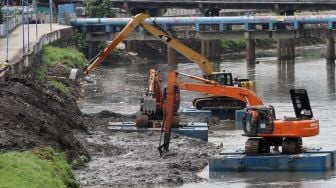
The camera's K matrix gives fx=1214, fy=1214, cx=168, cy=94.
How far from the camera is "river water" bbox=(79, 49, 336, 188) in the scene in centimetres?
4041

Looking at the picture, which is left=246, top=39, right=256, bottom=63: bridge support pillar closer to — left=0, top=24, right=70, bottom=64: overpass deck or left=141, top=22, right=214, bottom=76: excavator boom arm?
left=0, top=24, right=70, bottom=64: overpass deck

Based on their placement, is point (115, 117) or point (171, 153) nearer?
point (171, 153)

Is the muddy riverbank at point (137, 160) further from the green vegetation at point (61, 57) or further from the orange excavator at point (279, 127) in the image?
the green vegetation at point (61, 57)

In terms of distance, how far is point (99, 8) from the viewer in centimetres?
12388

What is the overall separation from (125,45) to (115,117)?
206 ft

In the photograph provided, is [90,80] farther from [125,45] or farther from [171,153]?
[171,153]

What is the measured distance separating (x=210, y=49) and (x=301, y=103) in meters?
75.7

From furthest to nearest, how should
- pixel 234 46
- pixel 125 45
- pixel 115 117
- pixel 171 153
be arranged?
pixel 234 46
pixel 125 45
pixel 115 117
pixel 171 153

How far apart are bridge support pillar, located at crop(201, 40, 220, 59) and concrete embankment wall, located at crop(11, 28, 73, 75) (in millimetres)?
13248

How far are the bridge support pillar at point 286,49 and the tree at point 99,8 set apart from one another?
19.4m

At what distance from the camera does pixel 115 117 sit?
59.7m

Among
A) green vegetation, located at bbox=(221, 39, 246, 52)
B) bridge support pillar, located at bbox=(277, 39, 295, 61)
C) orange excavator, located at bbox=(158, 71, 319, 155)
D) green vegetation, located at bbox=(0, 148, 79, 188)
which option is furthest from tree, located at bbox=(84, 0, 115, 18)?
green vegetation, located at bbox=(0, 148, 79, 188)

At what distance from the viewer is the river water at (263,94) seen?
40406 millimetres

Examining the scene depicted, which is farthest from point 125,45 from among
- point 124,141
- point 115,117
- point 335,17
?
point 124,141
